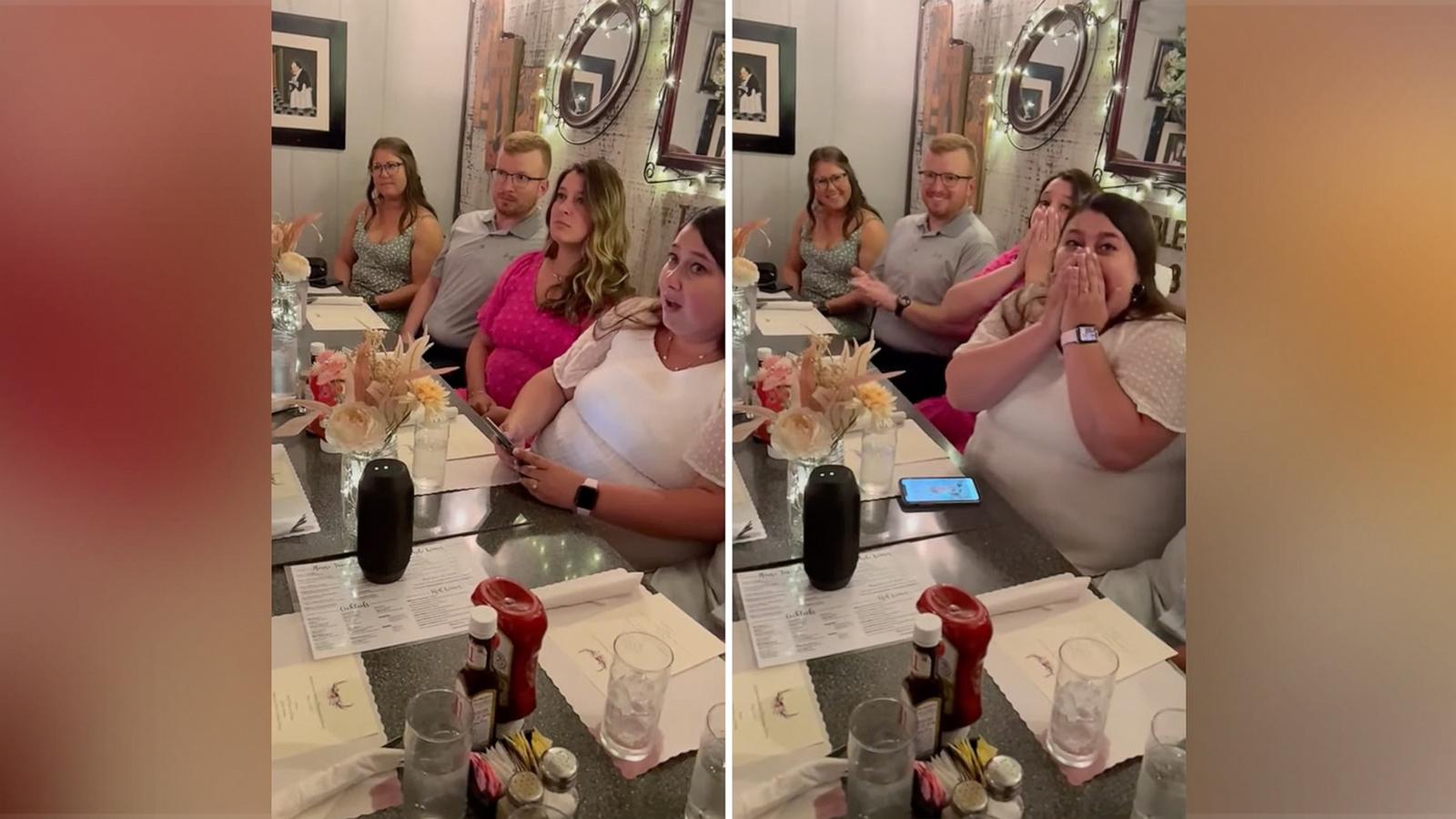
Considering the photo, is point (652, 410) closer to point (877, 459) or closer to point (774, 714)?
point (877, 459)

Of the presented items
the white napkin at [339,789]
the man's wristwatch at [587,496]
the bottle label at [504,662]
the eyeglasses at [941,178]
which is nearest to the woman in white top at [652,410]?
the man's wristwatch at [587,496]

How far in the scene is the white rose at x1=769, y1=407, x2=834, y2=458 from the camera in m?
1.57

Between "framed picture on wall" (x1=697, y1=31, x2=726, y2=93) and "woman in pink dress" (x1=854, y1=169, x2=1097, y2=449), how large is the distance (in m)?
0.37

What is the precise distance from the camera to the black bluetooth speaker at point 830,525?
1.57m

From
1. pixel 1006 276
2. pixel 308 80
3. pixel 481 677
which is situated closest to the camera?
pixel 308 80

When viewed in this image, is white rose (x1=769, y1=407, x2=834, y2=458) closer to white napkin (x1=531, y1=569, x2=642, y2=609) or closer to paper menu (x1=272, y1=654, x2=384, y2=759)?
white napkin (x1=531, y1=569, x2=642, y2=609)

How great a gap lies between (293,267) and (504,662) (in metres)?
0.63

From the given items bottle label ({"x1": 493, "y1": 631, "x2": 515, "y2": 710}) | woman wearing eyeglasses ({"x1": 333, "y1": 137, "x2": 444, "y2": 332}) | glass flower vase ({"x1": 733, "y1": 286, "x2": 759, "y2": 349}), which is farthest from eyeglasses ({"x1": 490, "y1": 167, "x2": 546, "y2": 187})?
bottle label ({"x1": 493, "y1": 631, "x2": 515, "y2": 710})

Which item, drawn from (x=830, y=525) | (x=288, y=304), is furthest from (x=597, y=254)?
(x=830, y=525)

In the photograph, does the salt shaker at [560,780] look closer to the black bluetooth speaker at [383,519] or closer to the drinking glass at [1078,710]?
the black bluetooth speaker at [383,519]

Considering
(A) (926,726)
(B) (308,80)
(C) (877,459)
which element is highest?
(B) (308,80)

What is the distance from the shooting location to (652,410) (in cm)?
157
